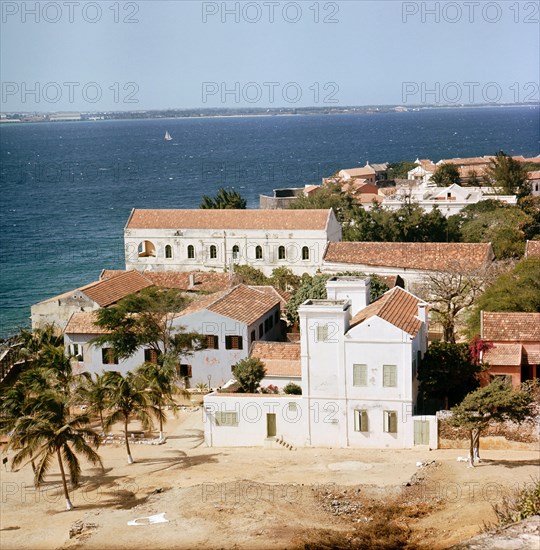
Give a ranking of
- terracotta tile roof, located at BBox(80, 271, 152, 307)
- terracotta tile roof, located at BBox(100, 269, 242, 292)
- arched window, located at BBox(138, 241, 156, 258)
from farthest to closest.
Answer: arched window, located at BBox(138, 241, 156, 258) < terracotta tile roof, located at BBox(100, 269, 242, 292) < terracotta tile roof, located at BBox(80, 271, 152, 307)

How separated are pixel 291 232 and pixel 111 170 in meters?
113

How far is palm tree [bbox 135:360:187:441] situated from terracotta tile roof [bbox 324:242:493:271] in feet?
60.8

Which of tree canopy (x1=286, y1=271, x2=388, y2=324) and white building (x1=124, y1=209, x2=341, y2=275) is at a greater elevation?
white building (x1=124, y1=209, x2=341, y2=275)

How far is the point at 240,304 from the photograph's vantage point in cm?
3925

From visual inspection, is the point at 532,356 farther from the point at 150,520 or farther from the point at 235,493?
the point at 150,520

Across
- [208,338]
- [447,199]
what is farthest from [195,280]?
[447,199]

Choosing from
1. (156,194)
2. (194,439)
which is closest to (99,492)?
(194,439)

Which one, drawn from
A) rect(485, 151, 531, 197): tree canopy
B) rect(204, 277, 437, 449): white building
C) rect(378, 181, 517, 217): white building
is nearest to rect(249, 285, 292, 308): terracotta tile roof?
rect(204, 277, 437, 449): white building

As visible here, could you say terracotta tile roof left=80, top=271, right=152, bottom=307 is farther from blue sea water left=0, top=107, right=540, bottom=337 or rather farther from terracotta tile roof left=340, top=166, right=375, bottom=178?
terracotta tile roof left=340, top=166, right=375, bottom=178

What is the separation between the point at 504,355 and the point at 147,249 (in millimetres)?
30815

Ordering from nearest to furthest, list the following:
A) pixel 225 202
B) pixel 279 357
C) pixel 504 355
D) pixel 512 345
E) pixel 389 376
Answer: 1. pixel 389 376
2. pixel 504 355
3. pixel 512 345
4. pixel 279 357
5. pixel 225 202

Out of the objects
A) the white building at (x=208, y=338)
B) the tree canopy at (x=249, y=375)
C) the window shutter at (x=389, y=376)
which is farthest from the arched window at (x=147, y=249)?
the window shutter at (x=389, y=376)

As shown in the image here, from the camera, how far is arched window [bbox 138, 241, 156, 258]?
58.2 metres

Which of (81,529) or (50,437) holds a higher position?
(50,437)
